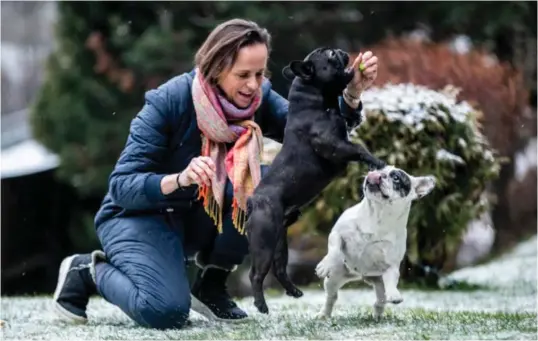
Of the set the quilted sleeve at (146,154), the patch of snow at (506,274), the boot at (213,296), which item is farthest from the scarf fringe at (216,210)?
the patch of snow at (506,274)

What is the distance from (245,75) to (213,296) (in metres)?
1.26

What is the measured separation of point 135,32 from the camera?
506 inches

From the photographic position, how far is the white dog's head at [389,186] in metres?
4.22

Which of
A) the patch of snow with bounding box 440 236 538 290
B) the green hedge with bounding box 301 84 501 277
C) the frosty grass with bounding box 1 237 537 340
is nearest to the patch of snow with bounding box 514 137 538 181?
the patch of snow with bounding box 440 236 538 290

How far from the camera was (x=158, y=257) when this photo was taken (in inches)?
192

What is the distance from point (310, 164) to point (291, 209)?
0.72 ft

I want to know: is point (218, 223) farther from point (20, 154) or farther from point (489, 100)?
point (20, 154)

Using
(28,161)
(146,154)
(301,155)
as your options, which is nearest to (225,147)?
(146,154)

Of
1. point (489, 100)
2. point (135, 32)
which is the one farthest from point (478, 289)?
point (135, 32)

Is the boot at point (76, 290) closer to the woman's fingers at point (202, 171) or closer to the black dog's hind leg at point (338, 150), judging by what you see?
the woman's fingers at point (202, 171)

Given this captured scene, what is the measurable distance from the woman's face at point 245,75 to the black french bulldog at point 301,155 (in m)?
0.24

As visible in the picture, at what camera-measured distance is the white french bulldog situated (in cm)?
424

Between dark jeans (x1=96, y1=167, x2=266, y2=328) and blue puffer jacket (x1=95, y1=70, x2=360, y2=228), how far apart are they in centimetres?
15

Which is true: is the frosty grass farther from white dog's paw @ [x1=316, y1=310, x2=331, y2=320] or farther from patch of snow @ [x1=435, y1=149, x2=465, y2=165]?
patch of snow @ [x1=435, y1=149, x2=465, y2=165]
